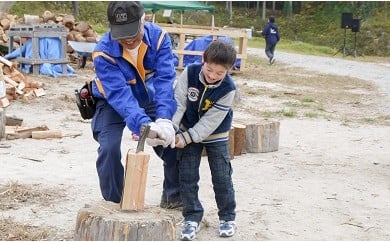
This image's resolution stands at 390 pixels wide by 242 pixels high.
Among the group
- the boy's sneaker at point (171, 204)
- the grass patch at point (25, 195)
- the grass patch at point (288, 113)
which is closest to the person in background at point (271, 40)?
the grass patch at point (288, 113)

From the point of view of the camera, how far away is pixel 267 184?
6383 mm

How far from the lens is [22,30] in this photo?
1584 cm

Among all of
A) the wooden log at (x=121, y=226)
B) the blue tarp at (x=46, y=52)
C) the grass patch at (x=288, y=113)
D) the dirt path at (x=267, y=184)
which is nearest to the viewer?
the wooden log at (x=121, y=226)

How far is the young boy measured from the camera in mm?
4438

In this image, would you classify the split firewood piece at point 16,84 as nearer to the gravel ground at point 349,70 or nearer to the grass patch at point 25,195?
the grass patch at point 25,195

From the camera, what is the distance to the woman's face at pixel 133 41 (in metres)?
4.33

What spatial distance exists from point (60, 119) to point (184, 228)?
5.93m

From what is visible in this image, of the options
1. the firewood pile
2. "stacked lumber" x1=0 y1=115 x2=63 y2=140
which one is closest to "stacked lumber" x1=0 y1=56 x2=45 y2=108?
"stacked lumber" x1=0 y1=115 x2=63 y2=140

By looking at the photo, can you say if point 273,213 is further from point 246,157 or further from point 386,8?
point 386,8

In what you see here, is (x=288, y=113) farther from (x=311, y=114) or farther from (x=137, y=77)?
(x=137, y=77)

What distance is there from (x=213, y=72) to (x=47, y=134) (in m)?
4.49

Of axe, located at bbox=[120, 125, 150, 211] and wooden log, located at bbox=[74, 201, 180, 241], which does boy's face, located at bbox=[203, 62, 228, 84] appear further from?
wooden log, located at bbox=[74, 201, 180, 241]

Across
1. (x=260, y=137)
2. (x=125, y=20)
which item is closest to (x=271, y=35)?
(x=260, y=137)

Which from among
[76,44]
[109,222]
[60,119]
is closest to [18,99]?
[60,119]
